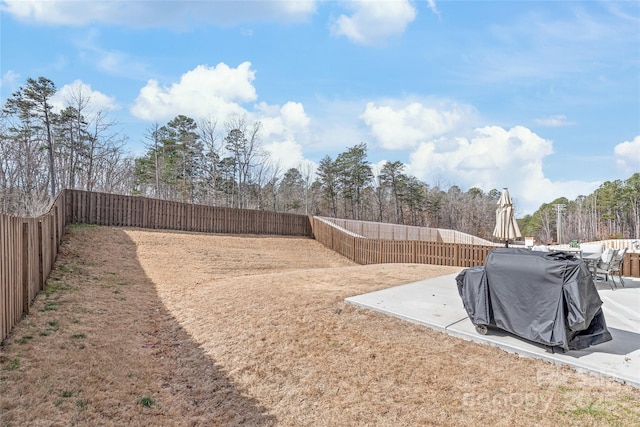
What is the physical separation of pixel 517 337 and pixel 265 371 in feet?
10.2

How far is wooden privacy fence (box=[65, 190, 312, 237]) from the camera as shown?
1312 cm

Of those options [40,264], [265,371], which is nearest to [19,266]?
[40,264]

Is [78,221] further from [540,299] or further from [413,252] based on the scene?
[540,299]

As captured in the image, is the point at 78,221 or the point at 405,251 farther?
the point at 405,251

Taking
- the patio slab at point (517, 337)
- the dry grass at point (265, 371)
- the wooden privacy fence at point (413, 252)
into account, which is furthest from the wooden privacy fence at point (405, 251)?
the dry grass at point (265, 371)

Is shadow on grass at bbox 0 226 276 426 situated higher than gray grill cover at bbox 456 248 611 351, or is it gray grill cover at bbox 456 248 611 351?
gray grill cover at bbox 456 248 611 351

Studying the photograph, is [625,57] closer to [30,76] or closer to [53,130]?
[30,76]

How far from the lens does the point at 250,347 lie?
14.1 feet

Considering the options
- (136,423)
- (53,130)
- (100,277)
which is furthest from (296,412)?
(53,130)

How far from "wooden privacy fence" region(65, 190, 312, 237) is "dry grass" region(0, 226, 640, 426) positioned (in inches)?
314

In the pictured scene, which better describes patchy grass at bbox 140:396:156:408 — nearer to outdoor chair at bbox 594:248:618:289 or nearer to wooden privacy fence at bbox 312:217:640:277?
wooden privacy fence at bbox 312:217:640:277

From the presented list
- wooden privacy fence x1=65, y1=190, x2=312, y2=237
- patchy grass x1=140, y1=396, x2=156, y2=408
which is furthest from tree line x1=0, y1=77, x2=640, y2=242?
patchy grass x1=140, y1=396, x2=156, y2=408

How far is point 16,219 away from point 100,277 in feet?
12.5

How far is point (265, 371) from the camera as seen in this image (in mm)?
3734
